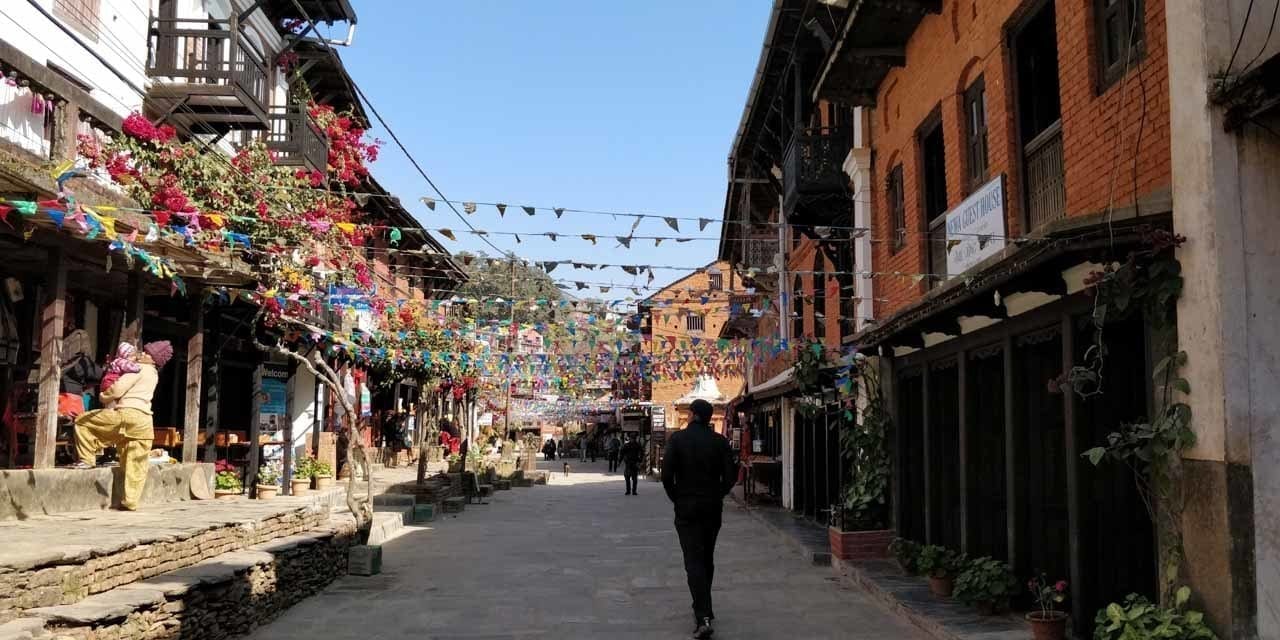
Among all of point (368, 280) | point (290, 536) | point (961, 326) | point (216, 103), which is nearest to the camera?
point (961, 326)

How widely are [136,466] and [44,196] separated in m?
2.79

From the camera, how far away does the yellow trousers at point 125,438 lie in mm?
9695

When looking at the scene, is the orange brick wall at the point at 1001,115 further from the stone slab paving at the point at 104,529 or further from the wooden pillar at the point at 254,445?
the wooden pillar at the point at 254,445

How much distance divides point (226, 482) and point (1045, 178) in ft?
42.7

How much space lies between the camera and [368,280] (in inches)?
795

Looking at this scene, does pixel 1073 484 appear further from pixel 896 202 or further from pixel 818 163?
pixel 818 163

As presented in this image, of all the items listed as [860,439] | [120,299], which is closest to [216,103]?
[120,299]

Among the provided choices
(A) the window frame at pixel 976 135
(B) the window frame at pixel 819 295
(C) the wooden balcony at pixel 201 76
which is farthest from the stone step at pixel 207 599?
(B) the window frame at pixel 819 295

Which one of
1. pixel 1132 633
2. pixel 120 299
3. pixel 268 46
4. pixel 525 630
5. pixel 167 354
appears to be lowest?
pixel 525 630

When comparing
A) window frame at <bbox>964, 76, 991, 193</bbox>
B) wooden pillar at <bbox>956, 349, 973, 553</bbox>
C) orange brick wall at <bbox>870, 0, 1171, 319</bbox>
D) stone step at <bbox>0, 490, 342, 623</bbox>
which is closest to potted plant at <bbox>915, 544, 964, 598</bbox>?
wooden pillar at <bbox>956, 349, 973, 553</bbox>

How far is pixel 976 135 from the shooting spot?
10414 mm

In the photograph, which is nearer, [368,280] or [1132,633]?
[1132,633]

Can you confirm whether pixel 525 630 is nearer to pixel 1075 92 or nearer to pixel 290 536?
pixel 290 536

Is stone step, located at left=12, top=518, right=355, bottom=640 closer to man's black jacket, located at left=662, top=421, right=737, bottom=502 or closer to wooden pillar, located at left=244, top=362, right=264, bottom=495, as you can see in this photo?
man's black jacket, located at left=662, top=421, right=737, bottom=502
